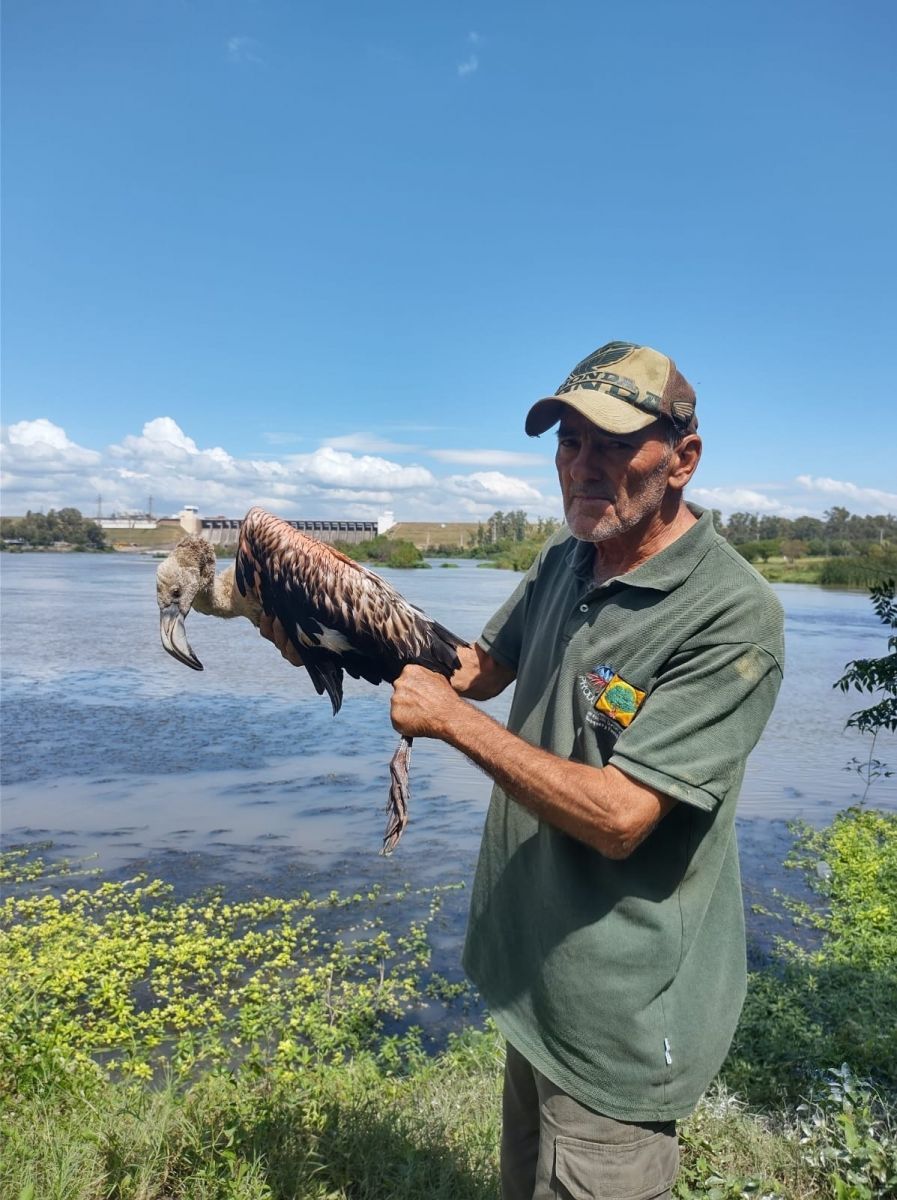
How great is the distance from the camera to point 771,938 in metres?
7.48

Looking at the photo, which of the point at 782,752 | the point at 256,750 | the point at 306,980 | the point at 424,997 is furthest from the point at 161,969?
the point at 782,752

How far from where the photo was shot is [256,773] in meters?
11.9

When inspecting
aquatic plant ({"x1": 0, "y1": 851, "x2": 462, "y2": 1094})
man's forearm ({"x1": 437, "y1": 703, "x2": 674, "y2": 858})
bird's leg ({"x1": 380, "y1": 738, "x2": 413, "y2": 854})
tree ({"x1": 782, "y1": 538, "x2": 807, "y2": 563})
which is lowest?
aquatic plant ({"x1": 0, "y1": 851, "x2": 462, "y2": 1094})

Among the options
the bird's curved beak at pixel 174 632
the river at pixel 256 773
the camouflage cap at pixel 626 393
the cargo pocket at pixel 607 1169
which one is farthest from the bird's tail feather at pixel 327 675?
the river at pixel 256 773

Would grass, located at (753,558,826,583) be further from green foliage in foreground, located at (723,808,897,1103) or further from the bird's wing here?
the bird's wing

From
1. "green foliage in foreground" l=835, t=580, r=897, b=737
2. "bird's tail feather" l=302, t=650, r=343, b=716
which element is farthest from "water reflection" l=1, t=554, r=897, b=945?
"bird's tail feather" l=302, t=650, r=343, b=716

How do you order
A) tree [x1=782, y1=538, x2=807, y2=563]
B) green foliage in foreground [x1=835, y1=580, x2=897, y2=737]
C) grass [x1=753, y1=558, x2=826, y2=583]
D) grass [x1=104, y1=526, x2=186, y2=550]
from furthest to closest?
grass [x1=753, y1=558, x2=826, y2=583], tree [x1=782, y1=538, x2=807, y2=563], green foliage in foreground [x1=835, y1=580, x2=897, y2=737], grass [x1=104, y1=526, x2=186, y2=550]

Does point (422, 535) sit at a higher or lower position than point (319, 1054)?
higher

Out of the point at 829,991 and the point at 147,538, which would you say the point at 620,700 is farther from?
the point at 829,991

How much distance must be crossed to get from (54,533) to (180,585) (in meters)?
9.14

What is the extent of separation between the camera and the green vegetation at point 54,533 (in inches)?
387

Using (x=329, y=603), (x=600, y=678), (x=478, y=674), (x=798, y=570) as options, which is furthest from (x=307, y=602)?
(x=798, y=570)

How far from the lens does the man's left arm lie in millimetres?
1978

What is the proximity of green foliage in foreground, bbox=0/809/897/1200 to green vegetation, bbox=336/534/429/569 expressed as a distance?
2.42 metres
